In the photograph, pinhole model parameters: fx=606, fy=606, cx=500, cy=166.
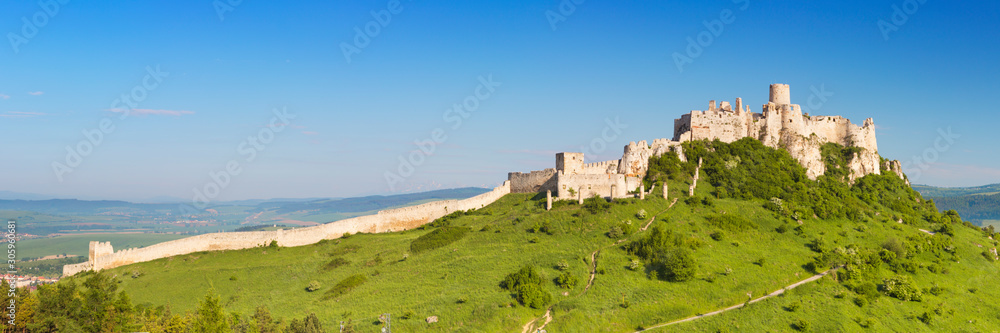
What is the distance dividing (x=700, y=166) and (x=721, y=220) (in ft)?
39.0

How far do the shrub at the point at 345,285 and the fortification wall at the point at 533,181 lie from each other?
24.1 metres

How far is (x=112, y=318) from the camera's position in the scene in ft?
124

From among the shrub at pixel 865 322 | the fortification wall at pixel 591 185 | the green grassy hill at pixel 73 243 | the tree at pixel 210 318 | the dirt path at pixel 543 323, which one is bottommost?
the green grassy hill at pixel 73 243

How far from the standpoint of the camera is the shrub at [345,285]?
4306cm

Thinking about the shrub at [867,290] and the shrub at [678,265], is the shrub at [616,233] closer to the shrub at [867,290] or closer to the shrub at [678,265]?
the shrub at [678,265]

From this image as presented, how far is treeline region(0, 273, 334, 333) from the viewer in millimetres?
34375

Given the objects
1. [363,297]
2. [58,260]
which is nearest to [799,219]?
[363,297]

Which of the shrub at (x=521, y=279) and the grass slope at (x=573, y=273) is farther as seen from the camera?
the shrub at (x=521, y=279)

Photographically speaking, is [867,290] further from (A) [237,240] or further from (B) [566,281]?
(A) [237,240]

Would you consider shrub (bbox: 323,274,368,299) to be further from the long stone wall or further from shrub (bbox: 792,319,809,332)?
shrub (bbox: 792,319,809,332)

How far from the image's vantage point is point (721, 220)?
1991 inches

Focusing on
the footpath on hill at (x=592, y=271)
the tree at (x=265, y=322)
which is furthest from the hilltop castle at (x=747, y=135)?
the tree at (x=265, y=322)

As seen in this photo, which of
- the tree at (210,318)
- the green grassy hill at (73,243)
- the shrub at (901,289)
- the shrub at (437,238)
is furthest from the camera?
the green grassy hill at (73,243)

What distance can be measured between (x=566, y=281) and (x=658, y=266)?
275 inches
